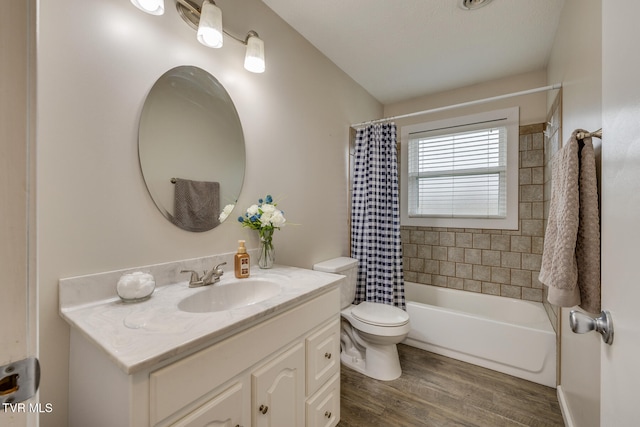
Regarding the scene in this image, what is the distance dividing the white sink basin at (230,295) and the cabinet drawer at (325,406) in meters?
0.53

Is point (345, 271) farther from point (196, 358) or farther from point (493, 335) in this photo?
point (196, 358)

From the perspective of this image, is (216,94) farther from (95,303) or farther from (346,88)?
(346,88)

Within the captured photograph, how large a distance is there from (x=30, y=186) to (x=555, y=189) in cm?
171

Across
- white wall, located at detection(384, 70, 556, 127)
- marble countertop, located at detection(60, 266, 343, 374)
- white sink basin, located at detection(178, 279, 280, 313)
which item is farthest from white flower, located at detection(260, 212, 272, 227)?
white wall, located at detection(384, 70, 556, 127)

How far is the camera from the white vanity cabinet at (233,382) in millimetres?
692

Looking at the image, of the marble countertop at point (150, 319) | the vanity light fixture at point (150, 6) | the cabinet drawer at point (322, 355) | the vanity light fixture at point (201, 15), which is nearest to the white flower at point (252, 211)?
the marble countertop at point (150, 319)

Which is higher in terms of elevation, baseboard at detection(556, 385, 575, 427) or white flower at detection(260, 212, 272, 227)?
white flower at detection(260, 212, 272, 227)

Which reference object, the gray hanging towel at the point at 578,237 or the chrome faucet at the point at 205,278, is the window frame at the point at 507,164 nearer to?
the gray hanging towel at the point at 578,237

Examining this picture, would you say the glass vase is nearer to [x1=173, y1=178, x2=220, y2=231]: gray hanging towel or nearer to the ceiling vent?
[x1=173, y1=178, x2=220, y2=231]: gray hanging towel

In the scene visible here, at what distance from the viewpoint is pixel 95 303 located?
3.26ft

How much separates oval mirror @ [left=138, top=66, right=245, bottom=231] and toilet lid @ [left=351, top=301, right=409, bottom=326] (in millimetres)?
1229

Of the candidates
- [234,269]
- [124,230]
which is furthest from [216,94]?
[234,269]

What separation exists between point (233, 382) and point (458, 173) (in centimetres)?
276

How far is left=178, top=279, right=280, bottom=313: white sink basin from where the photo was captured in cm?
116
